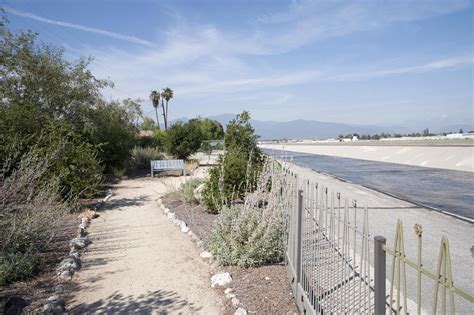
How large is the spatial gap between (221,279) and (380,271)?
3.10 meters

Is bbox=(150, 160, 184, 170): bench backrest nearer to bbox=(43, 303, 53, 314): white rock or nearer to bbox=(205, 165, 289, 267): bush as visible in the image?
bbox=(205, 165, 289, 267): bush

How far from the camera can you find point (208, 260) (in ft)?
18.6

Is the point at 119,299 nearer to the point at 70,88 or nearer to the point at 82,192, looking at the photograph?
the point at 82,192

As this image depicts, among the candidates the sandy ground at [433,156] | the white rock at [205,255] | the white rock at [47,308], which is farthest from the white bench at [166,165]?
the white rock at [47,308]

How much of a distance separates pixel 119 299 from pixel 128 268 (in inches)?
41.7

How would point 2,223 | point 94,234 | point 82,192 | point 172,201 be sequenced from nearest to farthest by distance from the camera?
point 2,223 → point 94,234 → point 82,192 → point 172,201

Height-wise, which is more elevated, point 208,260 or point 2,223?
point 2,223

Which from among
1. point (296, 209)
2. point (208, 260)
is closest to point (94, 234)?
point (208, 260)

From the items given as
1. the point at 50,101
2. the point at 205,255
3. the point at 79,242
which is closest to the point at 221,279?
the point at 205,255

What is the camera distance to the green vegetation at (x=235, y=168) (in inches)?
331

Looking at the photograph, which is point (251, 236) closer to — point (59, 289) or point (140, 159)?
point (59, 289)

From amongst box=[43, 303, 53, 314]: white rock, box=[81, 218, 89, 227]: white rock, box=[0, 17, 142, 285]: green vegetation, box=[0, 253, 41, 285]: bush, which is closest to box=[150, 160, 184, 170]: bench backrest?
box=[0, 17, 142, 285]: green vegetation

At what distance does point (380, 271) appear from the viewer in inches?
79.4

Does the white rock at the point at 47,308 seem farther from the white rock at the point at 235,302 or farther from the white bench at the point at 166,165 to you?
the white bench at the point at 166,165
